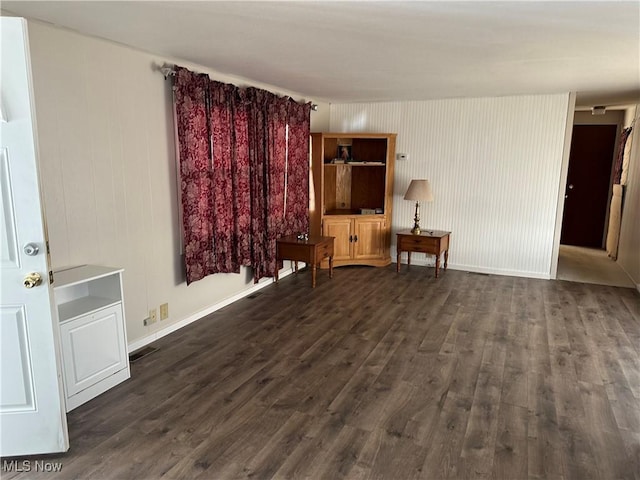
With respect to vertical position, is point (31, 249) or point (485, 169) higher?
point (485, 169)

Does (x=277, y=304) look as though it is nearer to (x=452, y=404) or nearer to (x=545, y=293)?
(x=452, y=404)

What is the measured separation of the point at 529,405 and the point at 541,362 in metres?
0.69

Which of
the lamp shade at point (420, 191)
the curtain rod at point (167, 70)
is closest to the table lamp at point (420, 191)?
the lamp shade at point (420, 191)

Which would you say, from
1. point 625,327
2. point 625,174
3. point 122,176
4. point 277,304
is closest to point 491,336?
point 625,327

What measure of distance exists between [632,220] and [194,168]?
581 centimetres

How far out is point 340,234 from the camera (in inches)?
230

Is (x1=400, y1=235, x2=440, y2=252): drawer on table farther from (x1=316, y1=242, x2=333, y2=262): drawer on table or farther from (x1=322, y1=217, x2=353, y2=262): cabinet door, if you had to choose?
(x1=316, y1=242, x2=333, y2=262): drawer on table

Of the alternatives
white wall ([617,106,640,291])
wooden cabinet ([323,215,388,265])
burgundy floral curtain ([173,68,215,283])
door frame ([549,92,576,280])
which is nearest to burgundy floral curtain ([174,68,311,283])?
burgundy floral curtain ([173,68,215,283])

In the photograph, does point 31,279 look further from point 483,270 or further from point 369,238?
point 483,270

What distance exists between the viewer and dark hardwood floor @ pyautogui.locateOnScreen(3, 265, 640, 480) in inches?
83.7

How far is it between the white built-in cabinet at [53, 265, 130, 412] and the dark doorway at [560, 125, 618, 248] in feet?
26.2

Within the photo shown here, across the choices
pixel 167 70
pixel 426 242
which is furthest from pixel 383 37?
pixel 426 242

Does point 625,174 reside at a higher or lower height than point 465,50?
lower

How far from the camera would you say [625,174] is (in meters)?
6.55
